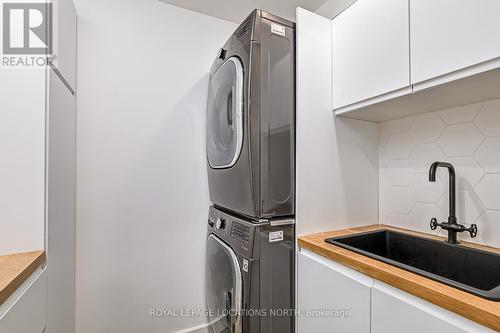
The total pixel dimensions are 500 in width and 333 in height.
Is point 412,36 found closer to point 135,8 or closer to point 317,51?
point 317,51

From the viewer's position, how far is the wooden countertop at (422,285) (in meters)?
0.60

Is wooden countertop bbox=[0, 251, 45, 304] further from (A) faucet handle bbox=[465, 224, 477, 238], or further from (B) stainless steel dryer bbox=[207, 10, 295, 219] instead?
(A) faucet handle bbox=[465, 224, 477, 238]

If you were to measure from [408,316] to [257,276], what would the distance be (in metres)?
0.60

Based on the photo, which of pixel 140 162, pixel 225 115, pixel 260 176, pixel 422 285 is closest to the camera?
pixel 422 285

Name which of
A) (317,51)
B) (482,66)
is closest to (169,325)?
(317,51)

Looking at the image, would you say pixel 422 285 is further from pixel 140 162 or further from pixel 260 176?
pixel 140 162

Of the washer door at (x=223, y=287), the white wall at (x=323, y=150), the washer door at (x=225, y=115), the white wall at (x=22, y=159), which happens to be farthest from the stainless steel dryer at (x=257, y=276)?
the white wall at (x=22, y=159)

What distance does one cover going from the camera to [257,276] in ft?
3.78

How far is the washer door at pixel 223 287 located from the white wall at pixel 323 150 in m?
0.41

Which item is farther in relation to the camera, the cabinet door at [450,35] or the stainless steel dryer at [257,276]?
the stainless steel dryer at [257,276]

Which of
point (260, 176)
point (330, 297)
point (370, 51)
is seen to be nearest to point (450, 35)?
point (370, 51)

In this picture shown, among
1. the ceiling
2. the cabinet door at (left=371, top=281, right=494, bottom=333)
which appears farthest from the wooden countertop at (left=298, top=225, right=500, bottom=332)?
the ceiling

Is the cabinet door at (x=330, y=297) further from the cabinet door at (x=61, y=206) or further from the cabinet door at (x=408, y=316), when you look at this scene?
the cabinet door at (x=61, y=206)

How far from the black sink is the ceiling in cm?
157
